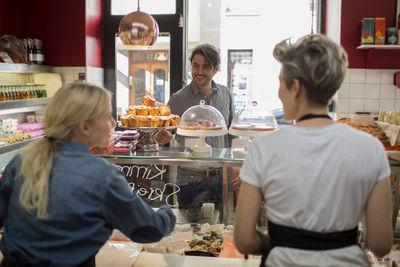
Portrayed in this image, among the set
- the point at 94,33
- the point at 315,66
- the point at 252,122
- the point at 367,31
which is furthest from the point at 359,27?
the point at 315,66

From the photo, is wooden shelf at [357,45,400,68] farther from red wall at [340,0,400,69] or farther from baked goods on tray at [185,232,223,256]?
baked goods on tray at [185,232,223,256]

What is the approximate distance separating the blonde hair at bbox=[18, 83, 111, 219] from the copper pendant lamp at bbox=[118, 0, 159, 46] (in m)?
1.77

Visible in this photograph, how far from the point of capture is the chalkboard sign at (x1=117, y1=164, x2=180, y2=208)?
293 cm

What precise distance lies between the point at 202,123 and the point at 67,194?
62.2 inches

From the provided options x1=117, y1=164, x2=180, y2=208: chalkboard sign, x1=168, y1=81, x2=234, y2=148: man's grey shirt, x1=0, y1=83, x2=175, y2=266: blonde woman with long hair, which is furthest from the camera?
x1=168, y1=81, x2=234, y2=148: man's grey shirt

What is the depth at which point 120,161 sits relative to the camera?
2869 mm

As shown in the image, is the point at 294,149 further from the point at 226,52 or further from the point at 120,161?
the point at 226,52

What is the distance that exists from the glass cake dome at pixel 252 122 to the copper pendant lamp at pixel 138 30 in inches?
37.0

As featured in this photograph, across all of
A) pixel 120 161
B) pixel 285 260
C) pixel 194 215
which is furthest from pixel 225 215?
pixel 285 260

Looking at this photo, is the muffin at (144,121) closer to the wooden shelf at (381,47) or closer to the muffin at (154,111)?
the muffin at (154,111)

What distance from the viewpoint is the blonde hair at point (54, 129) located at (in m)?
1.51

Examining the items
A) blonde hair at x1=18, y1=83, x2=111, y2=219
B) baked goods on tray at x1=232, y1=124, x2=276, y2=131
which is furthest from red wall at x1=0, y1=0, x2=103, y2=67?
blonde hair at x1=18, y1=83, x2=111, y2=219

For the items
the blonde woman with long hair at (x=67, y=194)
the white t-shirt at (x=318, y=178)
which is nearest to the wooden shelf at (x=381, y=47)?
the white t-shirt at (x=318, y=178)

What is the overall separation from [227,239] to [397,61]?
407 centimetres
